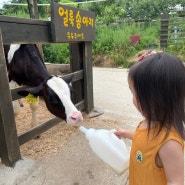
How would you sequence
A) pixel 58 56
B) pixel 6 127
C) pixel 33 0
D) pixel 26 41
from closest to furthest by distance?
1. pixel 6 127
2. pixel 26 41
3. pixel 33 0
4. pixel 58 56

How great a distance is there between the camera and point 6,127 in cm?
206

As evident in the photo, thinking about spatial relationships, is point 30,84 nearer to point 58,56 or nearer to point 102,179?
point 102,179

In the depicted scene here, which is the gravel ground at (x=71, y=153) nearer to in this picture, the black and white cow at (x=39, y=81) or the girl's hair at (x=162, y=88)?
the black and white cow at (x=39, y=81)

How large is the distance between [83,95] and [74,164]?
140cm

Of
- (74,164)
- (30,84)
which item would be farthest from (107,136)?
(30,84)

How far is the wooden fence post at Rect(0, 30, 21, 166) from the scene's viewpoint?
2.00 m

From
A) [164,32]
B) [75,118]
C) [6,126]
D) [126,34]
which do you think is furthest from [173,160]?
[164,32]

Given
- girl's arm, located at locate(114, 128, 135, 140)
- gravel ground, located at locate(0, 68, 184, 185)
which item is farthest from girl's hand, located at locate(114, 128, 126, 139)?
gravel ground, located at locate(0, 68, 184, 185)

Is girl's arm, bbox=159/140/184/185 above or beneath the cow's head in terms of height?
above

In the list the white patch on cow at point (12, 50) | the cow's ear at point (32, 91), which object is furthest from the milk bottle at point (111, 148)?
the white patch on cow at point (12, 50)

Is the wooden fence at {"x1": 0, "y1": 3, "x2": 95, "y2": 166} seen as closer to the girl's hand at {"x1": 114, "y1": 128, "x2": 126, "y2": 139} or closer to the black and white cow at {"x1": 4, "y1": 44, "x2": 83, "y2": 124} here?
the black and white cow at {"x1": 4, "y1": 44, "x2": 83, "y2": 124}

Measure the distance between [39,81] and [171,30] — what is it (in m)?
8.61

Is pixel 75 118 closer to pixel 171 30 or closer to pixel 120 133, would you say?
pixel 120 133

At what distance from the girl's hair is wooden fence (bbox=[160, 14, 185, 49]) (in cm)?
897
